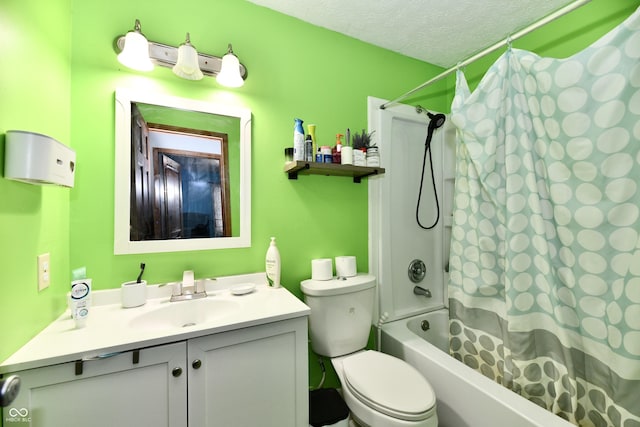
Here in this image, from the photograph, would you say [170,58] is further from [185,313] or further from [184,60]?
[185,313]

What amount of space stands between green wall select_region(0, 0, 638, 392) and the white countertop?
0.05m

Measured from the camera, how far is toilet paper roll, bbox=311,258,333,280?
1.45m

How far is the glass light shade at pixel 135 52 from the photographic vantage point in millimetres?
1088

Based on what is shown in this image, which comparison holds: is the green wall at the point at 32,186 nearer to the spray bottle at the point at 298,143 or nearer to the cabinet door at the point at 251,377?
the cabinet door at the point at 251,377

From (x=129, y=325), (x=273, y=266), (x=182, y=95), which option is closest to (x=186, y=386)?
(x=129, y=325)

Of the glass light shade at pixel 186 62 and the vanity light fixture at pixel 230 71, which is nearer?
the glass light shade at pixel 186 62

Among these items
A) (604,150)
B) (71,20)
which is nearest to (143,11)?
(71,20)

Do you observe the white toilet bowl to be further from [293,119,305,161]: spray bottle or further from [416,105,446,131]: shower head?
[416,105,446,131]: shower head

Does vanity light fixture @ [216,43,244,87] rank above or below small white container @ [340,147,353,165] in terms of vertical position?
above

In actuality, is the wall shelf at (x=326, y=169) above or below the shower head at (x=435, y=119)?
below

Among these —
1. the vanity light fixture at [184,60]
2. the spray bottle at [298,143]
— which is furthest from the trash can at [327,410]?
the vanity light fixture at [184,60]

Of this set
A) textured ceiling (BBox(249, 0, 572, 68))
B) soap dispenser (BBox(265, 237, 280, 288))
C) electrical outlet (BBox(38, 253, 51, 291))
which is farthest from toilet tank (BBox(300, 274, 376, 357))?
textured ceiling (BBox(249, 0, 572, 68))

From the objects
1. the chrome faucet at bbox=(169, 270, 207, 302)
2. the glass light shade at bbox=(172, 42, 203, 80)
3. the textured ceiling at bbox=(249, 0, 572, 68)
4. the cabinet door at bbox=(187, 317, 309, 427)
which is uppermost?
the textured ceiling at bbox=(249, 0, 572, 68)

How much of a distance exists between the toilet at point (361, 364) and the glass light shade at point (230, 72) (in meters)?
1.13
